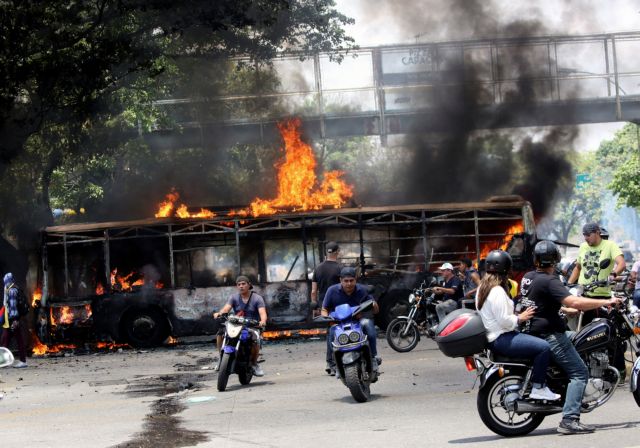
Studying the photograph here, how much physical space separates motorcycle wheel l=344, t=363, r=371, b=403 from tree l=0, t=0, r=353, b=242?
11647 mm

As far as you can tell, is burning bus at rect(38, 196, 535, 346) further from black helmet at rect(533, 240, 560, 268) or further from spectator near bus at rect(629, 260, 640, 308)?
black helmet at rect(533, 240, 560, 268)

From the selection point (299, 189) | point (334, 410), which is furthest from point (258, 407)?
point (299, 189)

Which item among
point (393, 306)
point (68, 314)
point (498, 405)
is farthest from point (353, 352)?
point (68, 314)

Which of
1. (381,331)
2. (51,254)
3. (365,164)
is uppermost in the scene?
(365,164)

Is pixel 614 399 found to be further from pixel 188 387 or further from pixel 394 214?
pixel 394 214

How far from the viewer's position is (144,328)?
22.7 m

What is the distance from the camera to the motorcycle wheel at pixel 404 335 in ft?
60.3

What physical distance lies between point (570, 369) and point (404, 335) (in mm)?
9769

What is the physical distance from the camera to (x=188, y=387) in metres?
14.5

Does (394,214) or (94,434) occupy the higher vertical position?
(394,214)

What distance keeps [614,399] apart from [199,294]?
1323 cm

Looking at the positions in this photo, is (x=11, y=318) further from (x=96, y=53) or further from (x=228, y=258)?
(x=96, y=53)

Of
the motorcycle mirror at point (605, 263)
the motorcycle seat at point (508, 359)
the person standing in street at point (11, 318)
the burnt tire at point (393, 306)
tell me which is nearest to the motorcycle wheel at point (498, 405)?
the motorcycle seat at point (508, 359)

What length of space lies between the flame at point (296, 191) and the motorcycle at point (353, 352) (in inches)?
441
